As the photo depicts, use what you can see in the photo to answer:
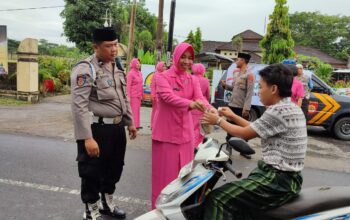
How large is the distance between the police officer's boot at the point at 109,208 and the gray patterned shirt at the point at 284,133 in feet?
6.61

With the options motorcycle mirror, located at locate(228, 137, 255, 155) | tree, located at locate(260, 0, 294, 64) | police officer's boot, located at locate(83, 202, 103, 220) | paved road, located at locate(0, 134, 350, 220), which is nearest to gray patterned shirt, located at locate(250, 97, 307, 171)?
motorcycle mirror, located at locate(228, 137, 255, 155)

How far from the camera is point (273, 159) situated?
2385 mm

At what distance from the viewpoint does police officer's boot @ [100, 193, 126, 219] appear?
3.79 meters

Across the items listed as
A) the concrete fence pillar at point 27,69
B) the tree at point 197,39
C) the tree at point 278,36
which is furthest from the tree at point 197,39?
the concrete fence pillar at point 27,69

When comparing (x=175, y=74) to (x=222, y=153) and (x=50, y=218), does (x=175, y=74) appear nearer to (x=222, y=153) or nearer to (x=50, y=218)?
(x=222, y=153)

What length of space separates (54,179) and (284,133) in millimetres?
3635

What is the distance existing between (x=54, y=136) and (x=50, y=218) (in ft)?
14.2

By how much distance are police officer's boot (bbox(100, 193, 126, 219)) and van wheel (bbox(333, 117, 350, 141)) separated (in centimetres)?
749

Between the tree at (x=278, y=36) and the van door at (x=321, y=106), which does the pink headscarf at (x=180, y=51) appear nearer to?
the van door at (x=321, y=106)

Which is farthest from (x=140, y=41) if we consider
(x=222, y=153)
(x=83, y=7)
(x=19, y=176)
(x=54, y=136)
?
(x=222, y=153)

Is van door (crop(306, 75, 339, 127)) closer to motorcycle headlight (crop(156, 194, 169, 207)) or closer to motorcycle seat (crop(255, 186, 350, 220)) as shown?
motorcycle seat (crop(255, 186, 350, 220))

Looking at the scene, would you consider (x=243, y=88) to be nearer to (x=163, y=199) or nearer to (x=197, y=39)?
(x=163, y=199)

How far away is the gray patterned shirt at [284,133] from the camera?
7.68 feet

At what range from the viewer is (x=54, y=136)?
7.79m
